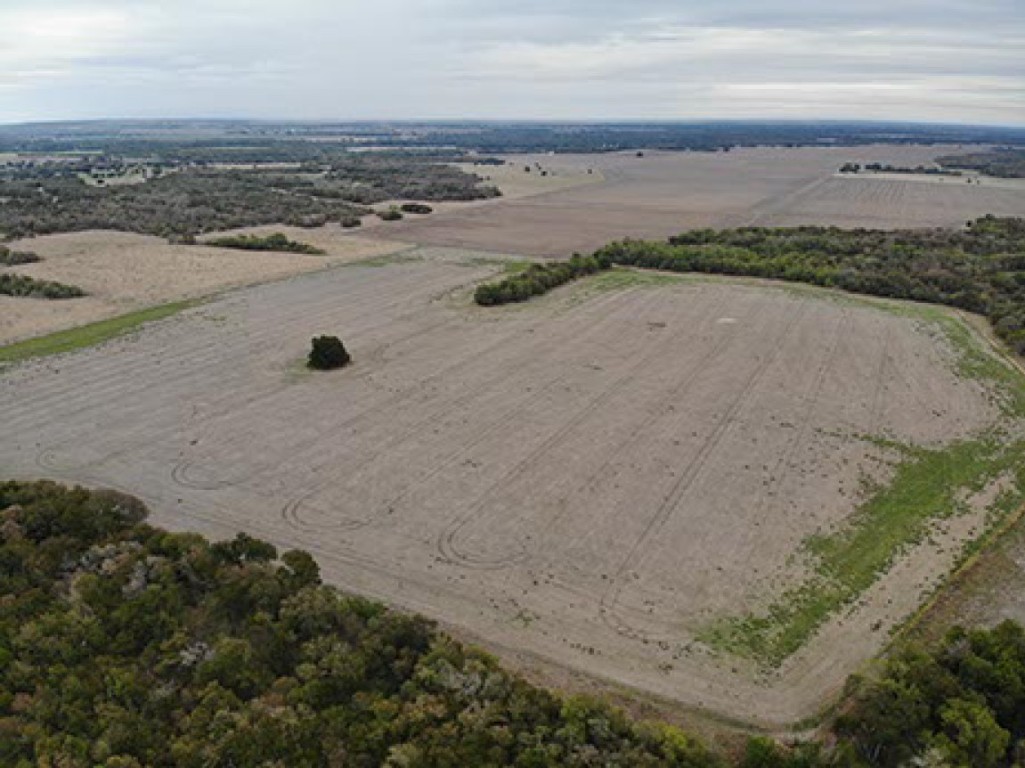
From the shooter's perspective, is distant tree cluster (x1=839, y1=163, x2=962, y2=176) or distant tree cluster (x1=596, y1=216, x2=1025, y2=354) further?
distant tree cluster (x1=839, y1=163, x2=962, y2=176)

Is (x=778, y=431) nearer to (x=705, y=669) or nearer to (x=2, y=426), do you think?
(x=705, y=669)

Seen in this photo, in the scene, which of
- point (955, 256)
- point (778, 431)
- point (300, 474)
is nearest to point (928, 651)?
point (778, 431)

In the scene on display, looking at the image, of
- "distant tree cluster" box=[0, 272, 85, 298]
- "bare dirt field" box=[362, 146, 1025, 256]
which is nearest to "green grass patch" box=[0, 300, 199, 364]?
"distant tree cluster" box=[0, 272, 85, 298]

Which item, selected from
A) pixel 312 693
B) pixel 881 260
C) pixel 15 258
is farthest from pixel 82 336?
pixel 881 260

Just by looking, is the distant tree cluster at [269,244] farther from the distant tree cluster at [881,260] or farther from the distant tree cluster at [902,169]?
the distant tree cluster at [902,169]

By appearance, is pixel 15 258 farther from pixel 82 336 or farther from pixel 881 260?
pixel 881 260

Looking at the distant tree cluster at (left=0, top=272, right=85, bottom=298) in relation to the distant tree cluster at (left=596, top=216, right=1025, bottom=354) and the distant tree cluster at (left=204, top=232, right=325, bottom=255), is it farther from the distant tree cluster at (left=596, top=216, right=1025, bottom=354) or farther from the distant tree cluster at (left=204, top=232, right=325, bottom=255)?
the distant tree cluster at (left=596, top=216, right=1025, bottom=354)

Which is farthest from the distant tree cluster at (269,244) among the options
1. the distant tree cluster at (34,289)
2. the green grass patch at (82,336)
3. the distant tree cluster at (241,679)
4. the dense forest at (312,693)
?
the dense forest at (312,693)
